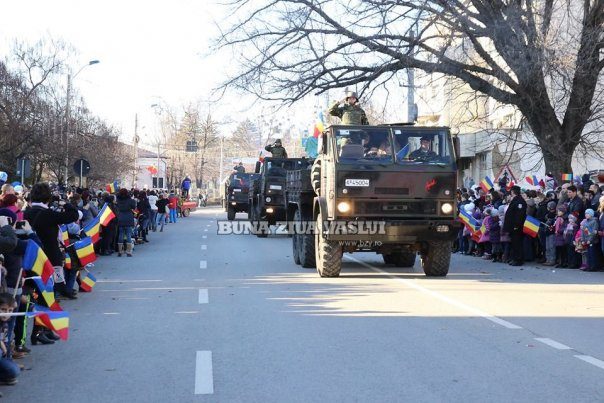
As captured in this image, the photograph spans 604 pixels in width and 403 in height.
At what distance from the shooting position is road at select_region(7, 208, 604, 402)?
7105mm

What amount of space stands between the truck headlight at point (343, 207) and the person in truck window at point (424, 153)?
1.52 metres

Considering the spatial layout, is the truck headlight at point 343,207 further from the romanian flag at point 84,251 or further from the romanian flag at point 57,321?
the romanian flag at point 57,321

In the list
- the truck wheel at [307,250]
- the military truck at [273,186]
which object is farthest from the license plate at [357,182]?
the military truck at [273,186]

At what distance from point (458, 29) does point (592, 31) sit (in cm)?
350

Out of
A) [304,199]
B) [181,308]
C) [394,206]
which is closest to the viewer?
[181,308]

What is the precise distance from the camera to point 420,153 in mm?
16297

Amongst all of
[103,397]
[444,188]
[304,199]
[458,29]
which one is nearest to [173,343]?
[103,397]

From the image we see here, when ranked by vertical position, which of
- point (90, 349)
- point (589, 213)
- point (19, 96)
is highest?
point (19, 96)

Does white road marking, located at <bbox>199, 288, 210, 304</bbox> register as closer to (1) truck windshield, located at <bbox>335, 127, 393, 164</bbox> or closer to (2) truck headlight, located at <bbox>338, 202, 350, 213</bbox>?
(2) truck headlight, located at <bbox>338, 202, 350, 213</bbox>

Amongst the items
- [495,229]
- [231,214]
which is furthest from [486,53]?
[231,214]

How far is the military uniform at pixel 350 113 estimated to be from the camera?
57.0 feet

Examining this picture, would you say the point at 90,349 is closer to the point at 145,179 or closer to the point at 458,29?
the point at 458,29

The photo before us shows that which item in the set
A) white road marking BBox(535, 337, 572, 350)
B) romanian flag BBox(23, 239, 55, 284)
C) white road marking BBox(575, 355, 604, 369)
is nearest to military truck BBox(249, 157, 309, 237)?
white road marking BBox(535, 337, 572, 350)

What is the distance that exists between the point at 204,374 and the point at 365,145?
906 cm
